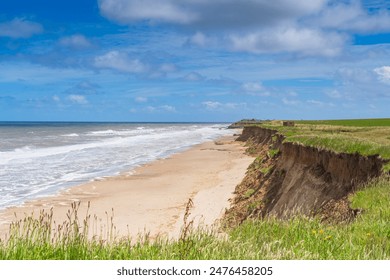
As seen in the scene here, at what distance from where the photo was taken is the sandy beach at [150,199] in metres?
19.9

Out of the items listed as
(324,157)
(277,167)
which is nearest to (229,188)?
(277,167)

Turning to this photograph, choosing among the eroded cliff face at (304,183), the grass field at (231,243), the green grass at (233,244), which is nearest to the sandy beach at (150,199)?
the eroded cliff face at (304,183)

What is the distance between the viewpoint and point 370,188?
475 inches

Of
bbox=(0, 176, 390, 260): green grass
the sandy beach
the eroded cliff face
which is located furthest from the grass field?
the sandy beach

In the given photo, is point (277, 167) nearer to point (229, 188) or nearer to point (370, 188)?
point (229, 188)

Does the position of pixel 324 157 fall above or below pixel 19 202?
above

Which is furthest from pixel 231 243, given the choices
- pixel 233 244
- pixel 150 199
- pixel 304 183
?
pixel 150 199

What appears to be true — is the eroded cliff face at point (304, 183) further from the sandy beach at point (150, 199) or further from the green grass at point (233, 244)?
the green grass at point (233, 244)

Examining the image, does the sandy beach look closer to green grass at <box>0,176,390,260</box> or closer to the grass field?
the grass field

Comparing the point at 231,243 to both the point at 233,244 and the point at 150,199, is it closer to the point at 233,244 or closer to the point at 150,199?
the point at 233,244

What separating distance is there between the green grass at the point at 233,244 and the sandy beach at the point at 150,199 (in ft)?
19.1

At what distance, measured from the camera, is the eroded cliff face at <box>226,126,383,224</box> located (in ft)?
50.8
